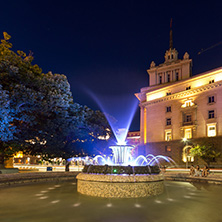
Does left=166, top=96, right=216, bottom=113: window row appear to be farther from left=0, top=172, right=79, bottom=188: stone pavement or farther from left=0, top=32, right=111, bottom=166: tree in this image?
left=0, top=172, right=79, bottom=188: stone pavement

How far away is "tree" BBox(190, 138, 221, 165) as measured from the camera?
3675 cm

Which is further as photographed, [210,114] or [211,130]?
[210,114]

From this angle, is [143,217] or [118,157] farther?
[118,157]

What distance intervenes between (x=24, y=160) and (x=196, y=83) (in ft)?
249

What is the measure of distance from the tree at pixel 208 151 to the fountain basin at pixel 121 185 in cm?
3056

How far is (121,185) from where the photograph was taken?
9.23 m

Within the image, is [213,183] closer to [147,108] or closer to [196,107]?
[196,107]

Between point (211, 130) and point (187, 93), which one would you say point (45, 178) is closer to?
point (211, 130)

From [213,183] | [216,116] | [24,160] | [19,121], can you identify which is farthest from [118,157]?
[24,160]

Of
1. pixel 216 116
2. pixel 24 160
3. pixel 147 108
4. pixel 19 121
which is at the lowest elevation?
pixel 24 160

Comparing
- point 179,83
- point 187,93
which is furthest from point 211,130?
point 179,83

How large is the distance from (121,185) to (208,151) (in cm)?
3196

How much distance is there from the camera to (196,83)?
44.3 m

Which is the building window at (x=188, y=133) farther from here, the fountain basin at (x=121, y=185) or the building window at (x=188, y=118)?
the fountain basin at (x=121, y=185)
